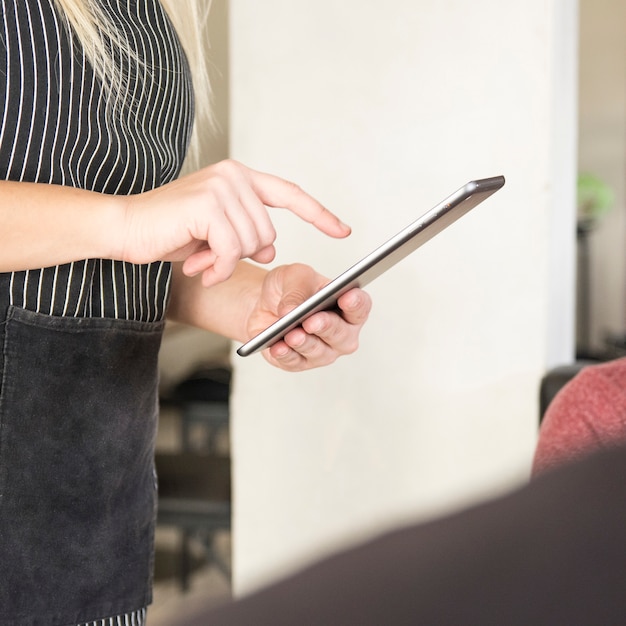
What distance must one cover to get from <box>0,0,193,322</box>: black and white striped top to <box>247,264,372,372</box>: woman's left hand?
11cm

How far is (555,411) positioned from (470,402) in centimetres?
57

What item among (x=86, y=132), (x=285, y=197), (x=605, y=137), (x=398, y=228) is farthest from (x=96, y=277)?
(x=605, y=137)

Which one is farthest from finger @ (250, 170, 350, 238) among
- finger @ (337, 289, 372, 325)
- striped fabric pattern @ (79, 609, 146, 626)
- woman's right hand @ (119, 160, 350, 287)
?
striped fabric pattern @ (79, 609, 146, 626)

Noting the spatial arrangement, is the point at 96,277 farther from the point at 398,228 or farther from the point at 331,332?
the point at 398,228

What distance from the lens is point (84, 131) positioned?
76 centimetres

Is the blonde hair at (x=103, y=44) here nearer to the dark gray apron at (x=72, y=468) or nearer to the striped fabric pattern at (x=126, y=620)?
the dark gray apron at (x=72, y=468)

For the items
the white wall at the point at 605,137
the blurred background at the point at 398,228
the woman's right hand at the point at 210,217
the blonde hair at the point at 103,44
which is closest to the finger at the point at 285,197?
the woman's right hand at the point at 210,217

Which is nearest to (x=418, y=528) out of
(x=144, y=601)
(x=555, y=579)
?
(x=555, y=579)

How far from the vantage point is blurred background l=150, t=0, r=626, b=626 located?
1.44m

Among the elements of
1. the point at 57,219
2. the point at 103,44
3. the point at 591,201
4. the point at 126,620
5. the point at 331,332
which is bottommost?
the point at 591,201

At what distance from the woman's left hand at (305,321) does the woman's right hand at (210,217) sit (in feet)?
0.49

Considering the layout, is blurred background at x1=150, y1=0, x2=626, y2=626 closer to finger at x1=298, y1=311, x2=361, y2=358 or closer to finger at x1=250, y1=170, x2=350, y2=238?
finger at x1=298, y1=311, x2=361, y2=358

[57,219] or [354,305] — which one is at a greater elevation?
[57,219]

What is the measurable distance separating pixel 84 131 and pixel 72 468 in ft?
1.01
